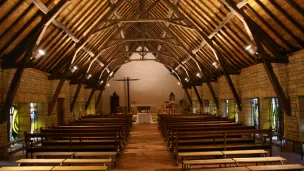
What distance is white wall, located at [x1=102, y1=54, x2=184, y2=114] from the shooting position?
87.0 feet

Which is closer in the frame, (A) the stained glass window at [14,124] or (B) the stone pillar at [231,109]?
(A) the stained glass window at [14,124]

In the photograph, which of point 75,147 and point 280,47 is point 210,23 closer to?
point 280,47

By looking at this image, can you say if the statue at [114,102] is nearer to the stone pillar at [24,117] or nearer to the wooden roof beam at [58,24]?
the wooden roof beam at [58,24]

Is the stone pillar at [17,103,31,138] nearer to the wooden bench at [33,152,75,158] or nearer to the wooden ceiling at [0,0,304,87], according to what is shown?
the wooden ceiling at [0,0,304,87]

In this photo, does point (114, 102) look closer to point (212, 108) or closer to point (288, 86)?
point (212, 108)

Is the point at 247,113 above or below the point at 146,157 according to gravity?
above

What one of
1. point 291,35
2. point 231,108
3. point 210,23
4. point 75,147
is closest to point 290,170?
point 291,35

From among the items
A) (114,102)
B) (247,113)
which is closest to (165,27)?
(247,113)

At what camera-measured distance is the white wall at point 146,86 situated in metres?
26.5

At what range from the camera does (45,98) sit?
42.0ft

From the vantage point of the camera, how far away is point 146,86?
26734 millimetres

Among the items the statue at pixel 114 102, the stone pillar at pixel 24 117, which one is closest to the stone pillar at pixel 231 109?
the stone pillar at pixel 24 117

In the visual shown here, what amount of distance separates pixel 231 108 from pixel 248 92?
294cm

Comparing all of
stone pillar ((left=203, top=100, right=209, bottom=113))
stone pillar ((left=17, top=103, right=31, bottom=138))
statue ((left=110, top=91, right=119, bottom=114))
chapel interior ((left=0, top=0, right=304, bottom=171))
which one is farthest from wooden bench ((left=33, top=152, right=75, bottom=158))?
statue ((left=110, top=91, right=119, bottom=114))
